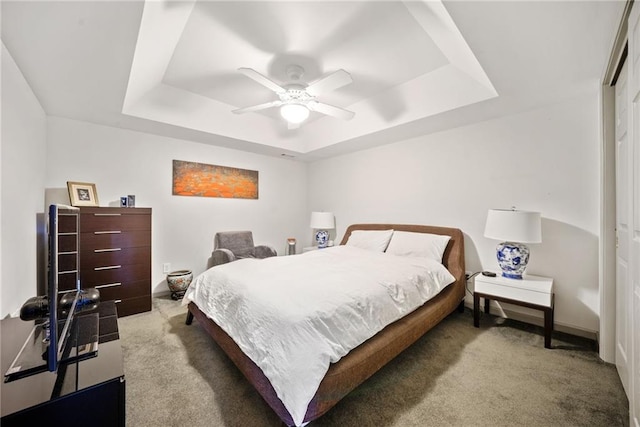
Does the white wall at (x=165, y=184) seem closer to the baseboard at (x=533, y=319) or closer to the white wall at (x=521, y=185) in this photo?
the white wall at (x=521, y=185)

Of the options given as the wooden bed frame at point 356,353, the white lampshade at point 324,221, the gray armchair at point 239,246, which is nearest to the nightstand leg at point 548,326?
the wooden bed frame at point 356,353

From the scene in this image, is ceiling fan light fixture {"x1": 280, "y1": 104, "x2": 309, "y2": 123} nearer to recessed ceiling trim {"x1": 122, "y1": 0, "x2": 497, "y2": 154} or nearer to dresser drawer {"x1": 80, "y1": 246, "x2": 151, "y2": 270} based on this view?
recessed ceiling trim {"x1": 122, "y1": 0, "x2": 497, "y2": 154}

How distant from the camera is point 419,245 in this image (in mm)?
3014

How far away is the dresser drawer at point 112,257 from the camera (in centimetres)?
260

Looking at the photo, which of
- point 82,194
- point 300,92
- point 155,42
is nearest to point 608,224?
point 300,92

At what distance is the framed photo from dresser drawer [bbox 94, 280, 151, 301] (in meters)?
0.97

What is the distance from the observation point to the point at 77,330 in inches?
50.2

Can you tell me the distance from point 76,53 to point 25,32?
247 mm

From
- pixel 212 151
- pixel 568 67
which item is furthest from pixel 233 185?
pixel 568 67

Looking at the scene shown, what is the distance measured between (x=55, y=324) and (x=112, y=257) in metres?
2.31

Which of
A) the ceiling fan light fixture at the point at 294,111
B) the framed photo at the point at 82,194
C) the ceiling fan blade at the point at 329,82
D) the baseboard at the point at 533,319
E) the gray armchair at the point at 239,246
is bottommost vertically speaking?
the baseboard at the point at 533,319

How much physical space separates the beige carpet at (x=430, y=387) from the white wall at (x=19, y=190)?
36.6 inches

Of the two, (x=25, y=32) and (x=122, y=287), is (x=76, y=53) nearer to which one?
(x=25, y=32)

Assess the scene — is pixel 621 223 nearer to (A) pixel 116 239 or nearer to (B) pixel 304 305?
(B) pixel 304 305
